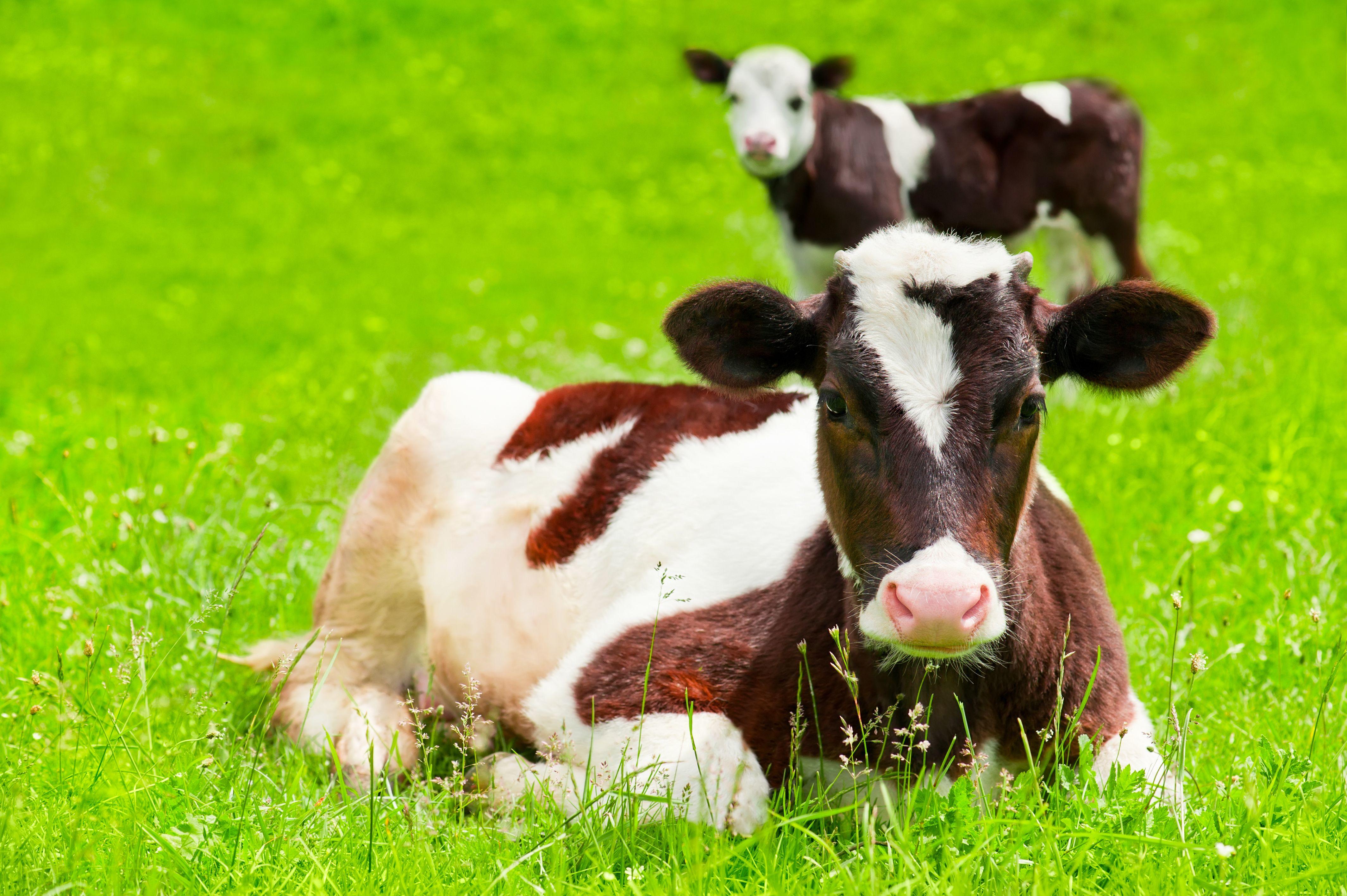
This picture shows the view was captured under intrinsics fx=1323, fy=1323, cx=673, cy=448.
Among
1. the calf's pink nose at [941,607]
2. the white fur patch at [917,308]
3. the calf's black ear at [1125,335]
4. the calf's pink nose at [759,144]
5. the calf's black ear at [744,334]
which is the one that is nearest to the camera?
the calf's pink nose at [941,607]

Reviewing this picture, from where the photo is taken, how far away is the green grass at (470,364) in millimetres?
3119

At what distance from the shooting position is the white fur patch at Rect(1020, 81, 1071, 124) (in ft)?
36.3

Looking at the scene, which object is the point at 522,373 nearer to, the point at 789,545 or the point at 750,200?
the point at 789,545

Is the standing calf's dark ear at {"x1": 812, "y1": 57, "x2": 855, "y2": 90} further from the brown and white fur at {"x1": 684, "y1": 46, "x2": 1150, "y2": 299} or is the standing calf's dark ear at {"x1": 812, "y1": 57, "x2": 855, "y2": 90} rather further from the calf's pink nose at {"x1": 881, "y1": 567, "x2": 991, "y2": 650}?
the calf's pink nose at {"x1": 881, "y1": 567, "x2": 991, "y2": 650}

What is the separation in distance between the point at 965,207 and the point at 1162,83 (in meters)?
14.1

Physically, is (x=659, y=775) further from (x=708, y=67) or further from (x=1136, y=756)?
(x=708, y=67)

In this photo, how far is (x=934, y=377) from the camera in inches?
127

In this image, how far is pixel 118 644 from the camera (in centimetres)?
430

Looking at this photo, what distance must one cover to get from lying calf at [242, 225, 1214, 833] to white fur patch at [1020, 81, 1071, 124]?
7310 mm

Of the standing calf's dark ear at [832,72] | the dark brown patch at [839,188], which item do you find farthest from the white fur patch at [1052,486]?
the standing calf's dark ear at [832,72]

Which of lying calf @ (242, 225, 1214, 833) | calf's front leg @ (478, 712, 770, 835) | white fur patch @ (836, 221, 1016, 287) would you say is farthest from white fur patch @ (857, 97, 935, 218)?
calf's front leg @ (478, 712, 770, 835)

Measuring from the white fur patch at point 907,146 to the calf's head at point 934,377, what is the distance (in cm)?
700

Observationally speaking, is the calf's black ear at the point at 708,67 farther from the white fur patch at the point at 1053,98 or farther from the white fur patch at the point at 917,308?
the white fur patch at the point at 917,308

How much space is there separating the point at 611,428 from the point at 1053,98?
309 inches
